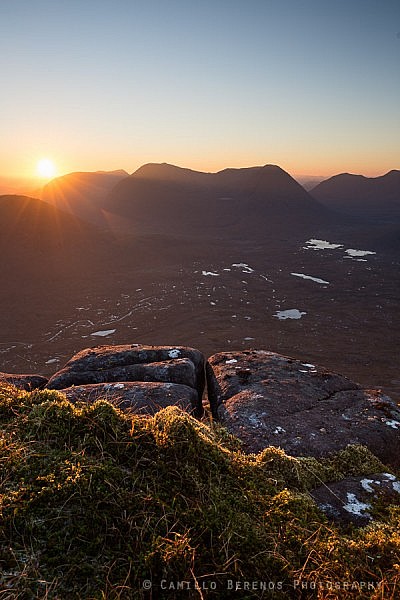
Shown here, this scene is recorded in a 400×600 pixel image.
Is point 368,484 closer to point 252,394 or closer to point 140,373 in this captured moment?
point 252,394

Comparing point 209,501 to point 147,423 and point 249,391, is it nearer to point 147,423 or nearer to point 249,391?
point 147,423

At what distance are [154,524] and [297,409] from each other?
550 centimetres

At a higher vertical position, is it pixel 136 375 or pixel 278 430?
pixel 278 430

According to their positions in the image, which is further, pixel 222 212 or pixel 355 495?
pixel 222 212

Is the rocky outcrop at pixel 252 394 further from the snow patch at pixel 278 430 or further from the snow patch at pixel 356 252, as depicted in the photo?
the snow patch at pixel 356 252

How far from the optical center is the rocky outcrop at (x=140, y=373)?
25.8ft

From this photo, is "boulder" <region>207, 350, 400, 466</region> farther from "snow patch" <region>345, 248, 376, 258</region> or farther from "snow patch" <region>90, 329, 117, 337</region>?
"snow patch" <region>345, 248, 376, 258</region>

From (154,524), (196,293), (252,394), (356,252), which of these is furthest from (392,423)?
(356,252)

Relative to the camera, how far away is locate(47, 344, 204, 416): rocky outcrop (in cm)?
788

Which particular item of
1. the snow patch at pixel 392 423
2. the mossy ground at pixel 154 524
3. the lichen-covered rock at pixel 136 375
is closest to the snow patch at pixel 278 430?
the mossy ground at pixel 154 524

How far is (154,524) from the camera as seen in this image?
3.08 m

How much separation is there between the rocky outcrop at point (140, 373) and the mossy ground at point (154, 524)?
3.47 meters

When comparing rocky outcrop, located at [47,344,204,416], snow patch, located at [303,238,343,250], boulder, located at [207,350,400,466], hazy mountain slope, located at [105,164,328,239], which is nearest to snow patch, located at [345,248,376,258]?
snow patch, located at [303,238,343,250]

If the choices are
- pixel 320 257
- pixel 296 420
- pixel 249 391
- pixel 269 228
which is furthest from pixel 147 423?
pixel 269 228
